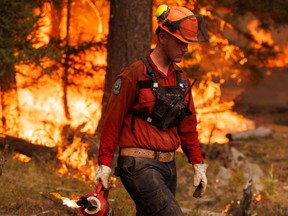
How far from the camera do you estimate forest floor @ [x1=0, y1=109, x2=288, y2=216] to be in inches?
322

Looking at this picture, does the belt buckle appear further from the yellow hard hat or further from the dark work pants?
the yellow hard hat

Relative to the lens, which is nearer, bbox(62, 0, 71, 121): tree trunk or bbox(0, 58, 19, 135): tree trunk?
bbox(0, 58, 19, 135): tree trunk

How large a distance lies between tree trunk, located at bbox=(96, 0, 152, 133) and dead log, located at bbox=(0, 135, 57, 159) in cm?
176

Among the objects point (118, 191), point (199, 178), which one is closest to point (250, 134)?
point (118, 191)

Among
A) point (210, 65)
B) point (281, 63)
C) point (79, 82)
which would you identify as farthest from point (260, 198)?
point (281, 63)

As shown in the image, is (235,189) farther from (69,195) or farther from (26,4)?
(26,4)

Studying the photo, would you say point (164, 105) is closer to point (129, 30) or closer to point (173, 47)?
point (173, 47)

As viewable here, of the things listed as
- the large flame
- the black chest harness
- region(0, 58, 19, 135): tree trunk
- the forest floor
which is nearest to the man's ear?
the black chest harness

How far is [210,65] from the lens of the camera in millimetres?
15820

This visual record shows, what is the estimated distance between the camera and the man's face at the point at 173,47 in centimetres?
563

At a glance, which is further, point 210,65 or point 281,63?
point 281,63

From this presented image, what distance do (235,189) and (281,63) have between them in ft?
34.3

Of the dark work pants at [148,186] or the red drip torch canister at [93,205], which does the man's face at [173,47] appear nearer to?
the dark work pants at [148,186]

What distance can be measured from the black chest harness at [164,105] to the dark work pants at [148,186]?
327 millimetres
